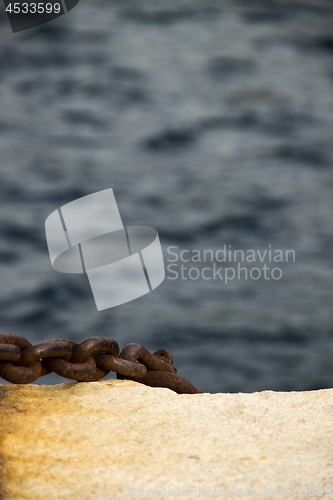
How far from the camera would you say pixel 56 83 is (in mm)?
2543

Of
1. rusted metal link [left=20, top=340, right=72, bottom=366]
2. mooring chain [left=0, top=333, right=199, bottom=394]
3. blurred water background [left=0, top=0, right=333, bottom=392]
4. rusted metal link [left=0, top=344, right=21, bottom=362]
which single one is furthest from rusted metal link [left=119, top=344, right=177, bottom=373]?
blurred water background [left=0, top=0, right=333, bottom=392]

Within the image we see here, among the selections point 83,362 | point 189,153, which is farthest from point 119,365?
point 189,153

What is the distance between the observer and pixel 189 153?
2484mm

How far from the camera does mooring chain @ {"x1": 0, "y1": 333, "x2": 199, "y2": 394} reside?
888 millimetres

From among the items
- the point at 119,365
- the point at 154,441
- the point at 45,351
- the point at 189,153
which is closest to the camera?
the point at 154,441

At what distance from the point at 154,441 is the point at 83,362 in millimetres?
279

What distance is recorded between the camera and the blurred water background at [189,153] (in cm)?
221

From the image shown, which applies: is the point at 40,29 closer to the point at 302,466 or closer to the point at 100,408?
the point at 100,408

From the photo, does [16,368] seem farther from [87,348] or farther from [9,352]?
[87,348]

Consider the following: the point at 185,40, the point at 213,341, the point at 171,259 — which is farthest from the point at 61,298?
the point at 185,40

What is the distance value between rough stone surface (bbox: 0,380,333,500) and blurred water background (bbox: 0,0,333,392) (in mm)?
1139

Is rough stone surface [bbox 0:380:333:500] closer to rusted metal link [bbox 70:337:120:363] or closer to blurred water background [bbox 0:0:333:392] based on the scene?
rusted metal link [bbox 70:337:120:363]

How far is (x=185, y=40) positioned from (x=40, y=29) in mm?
879

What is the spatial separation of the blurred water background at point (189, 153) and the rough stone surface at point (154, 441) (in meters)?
1.14
